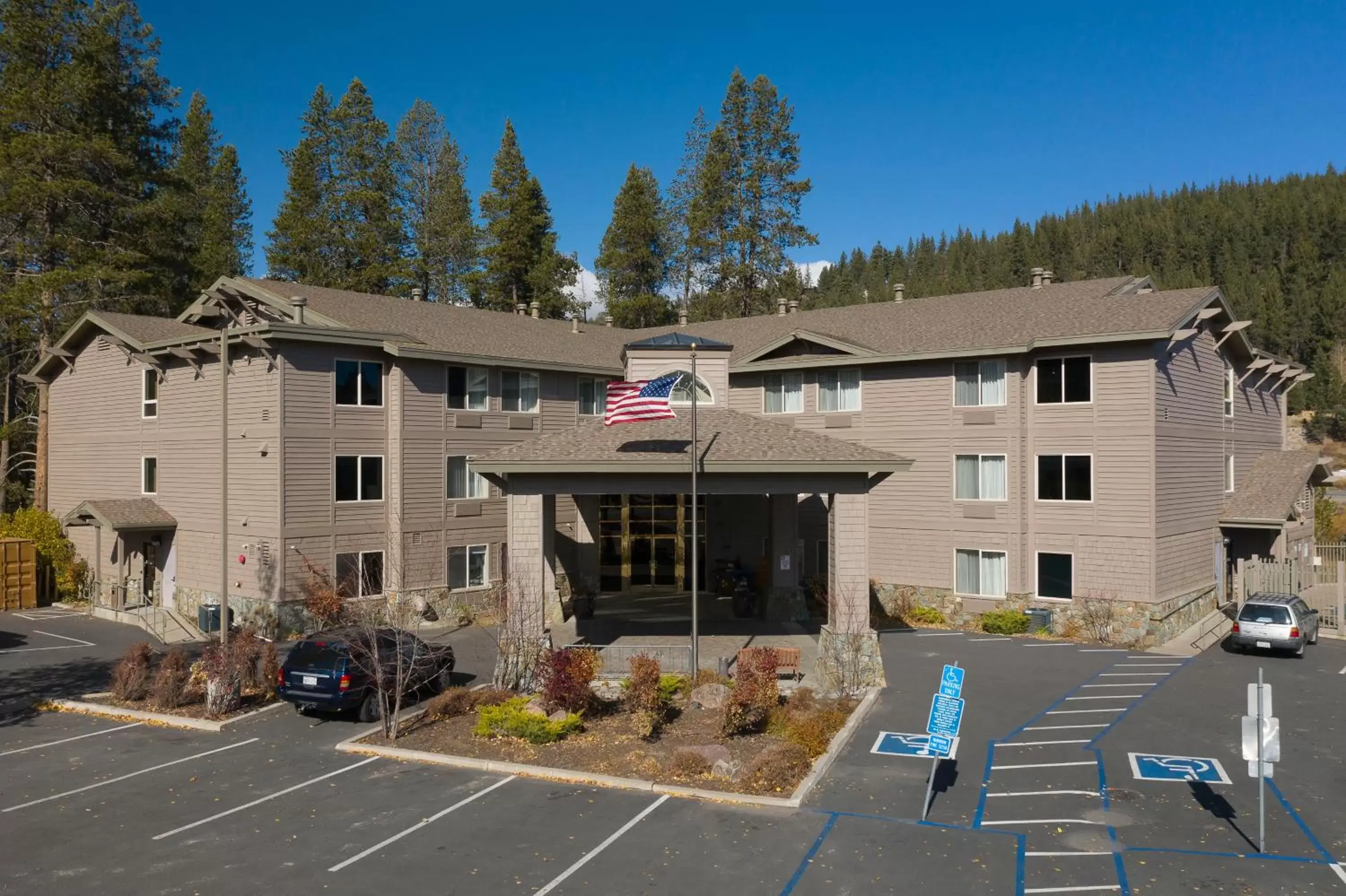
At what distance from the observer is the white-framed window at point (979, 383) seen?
29.7 m

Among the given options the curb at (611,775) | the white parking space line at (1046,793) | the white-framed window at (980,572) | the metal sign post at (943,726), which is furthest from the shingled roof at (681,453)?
the white-framed window at (980,572)

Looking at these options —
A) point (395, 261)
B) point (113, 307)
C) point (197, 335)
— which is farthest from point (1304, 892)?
point (395, 261)

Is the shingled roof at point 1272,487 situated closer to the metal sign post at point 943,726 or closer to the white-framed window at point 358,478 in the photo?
the metal sign post at point 943,726

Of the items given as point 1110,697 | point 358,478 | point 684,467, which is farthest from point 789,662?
point 358,478

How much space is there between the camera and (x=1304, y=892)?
10.6 m

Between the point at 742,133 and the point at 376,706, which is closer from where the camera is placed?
the point at 376,706

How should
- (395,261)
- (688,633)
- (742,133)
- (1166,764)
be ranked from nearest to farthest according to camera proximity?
(1166,764) → (688,633) → (395,261) → (742,133)

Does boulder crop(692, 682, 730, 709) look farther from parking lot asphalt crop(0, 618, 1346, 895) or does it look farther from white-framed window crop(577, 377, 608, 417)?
white-framed window crop(577, 377, 608, 417)

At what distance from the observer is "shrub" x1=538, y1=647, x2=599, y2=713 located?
1742 cm

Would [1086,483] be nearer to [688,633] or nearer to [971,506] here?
[971,506]

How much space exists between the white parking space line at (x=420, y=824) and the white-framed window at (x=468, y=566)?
16621mm

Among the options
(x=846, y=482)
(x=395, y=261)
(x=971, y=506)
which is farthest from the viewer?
(x=395, y=261)

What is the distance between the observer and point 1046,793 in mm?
13969

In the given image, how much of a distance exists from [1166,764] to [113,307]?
45851 millimetres
